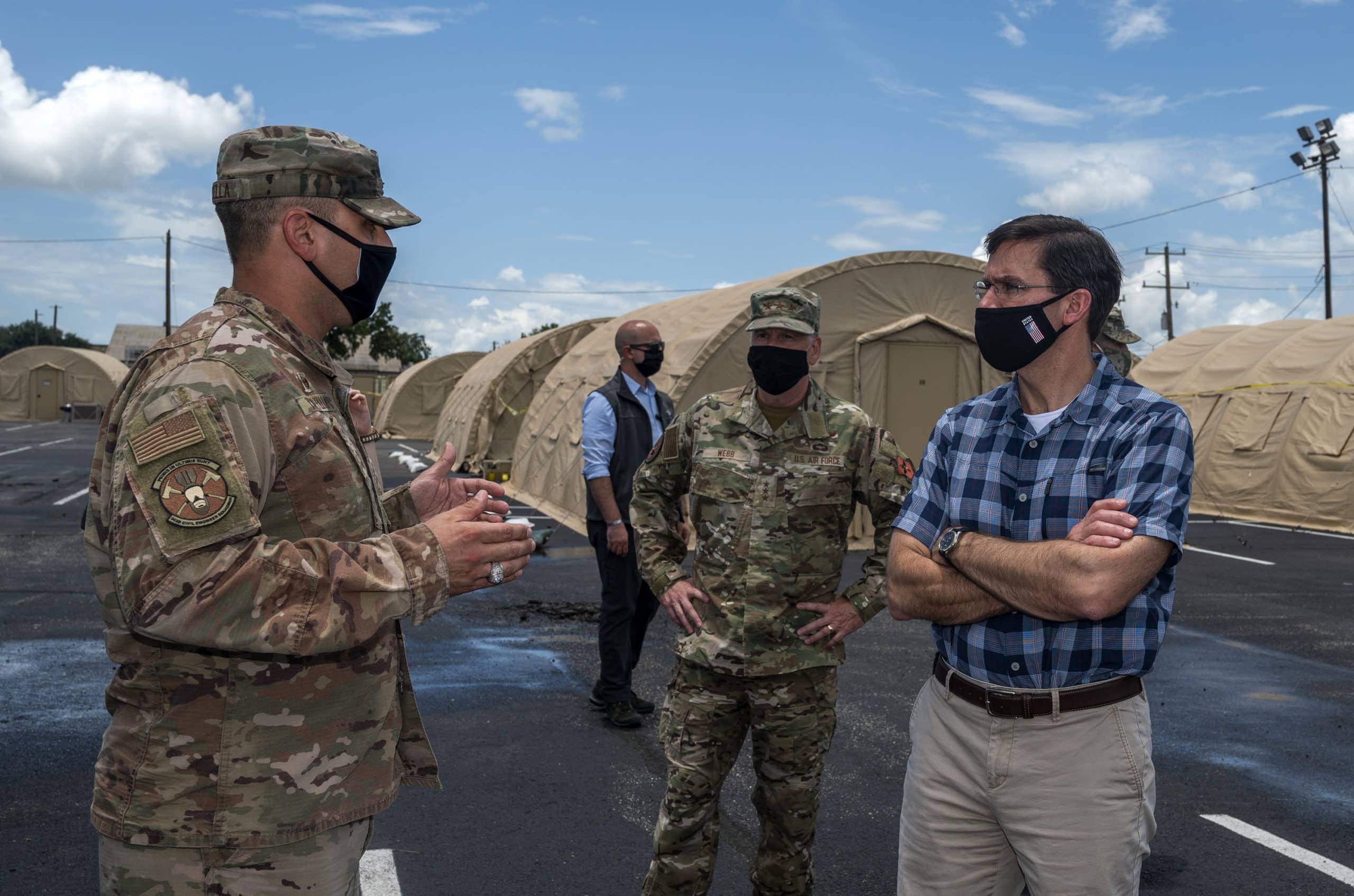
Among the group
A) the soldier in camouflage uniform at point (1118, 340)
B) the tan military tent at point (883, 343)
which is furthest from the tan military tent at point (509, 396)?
the soldier in camouflage uniform at point (1118, 340)

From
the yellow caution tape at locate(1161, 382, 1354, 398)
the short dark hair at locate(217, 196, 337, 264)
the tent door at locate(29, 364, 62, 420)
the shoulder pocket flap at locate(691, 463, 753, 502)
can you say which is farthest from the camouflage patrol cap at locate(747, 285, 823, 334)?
the tent door at locate(29, 364, 62, 420)

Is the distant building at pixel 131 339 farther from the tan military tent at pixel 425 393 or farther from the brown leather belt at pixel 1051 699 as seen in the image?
the brown leather belt at pixel 1051 699

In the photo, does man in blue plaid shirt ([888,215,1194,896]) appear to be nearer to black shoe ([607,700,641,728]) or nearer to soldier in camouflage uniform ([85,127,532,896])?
soldier in camouflage uniform ([85,127,532,896])

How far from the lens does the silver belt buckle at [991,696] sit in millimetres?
2488

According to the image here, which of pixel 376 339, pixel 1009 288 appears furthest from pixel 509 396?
pixel 376 339

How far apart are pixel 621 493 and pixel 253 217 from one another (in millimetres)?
4234

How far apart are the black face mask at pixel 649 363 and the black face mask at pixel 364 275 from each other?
387 centimetres

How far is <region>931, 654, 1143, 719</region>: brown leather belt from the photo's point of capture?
7.96 ft

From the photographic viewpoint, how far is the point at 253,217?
211 cm

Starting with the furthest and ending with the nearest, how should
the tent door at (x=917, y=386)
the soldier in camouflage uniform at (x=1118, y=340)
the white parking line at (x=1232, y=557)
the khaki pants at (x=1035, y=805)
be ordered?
1. the tent door at (x=917, y=386)
2. the white parking line at (x=1232, y=557)
3. the soldier in camouflage uniform at (x=1118, y=340)
4. the khaki pants at (x=1035, y=805)

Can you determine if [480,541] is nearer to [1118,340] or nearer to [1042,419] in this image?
[1042,419]

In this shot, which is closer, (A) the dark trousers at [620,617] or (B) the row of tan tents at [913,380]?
(A) the dark trousers at [620,617]

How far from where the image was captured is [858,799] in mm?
4859

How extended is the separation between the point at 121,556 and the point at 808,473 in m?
2.33
